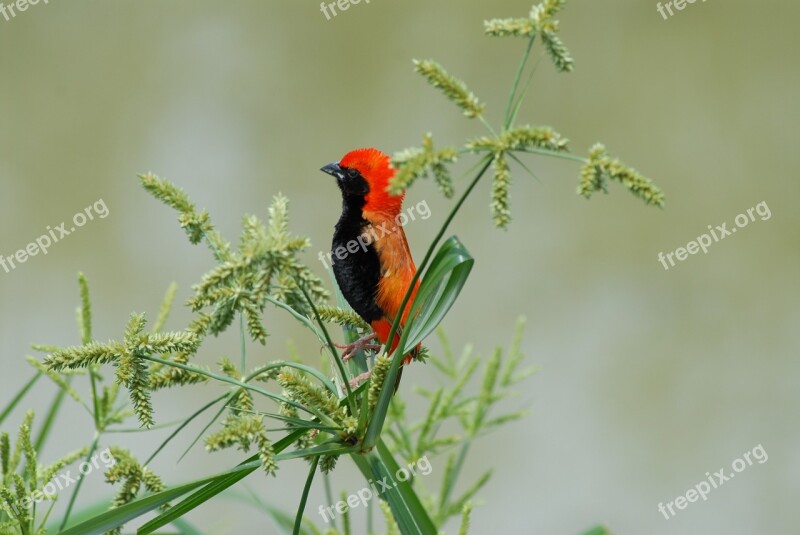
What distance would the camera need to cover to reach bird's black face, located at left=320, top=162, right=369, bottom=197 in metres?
1.29

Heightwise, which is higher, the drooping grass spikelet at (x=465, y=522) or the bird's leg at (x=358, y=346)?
the bird's leg at (x=358, y=346)

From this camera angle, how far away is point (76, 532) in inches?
35.2

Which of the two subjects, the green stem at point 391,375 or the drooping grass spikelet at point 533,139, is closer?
the drooping grass spikelet at point 533,139

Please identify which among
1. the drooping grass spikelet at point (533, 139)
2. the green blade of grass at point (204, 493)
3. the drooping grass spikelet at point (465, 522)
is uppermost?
the drooping grass spikelet at point (533, 139)

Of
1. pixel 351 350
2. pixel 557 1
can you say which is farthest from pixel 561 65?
pixel 351 350

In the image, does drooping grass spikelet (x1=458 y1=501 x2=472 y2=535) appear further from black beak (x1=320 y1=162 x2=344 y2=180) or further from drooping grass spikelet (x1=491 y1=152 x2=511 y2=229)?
black beak (x1=320 y1=162 x2=344 y2=180)

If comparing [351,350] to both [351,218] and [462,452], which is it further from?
[462,452]

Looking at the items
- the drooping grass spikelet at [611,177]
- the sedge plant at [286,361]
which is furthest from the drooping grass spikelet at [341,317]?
the drooping grass spikelet at [611,177]

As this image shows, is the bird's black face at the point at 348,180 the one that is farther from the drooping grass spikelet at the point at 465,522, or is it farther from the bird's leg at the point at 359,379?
the drooping grass spikelet at the point at 465,522

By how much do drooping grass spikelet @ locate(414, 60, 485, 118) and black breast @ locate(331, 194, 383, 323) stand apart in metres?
0.46

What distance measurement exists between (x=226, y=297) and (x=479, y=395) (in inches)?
34.3

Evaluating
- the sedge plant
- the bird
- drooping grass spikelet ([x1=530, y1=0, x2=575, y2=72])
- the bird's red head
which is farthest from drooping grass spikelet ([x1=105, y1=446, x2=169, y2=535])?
drooping grass spikelet ([x1=530, y1=0, x2=575, y2=72])

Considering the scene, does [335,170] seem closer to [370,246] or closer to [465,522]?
[370,246]

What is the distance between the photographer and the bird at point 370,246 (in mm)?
1260
